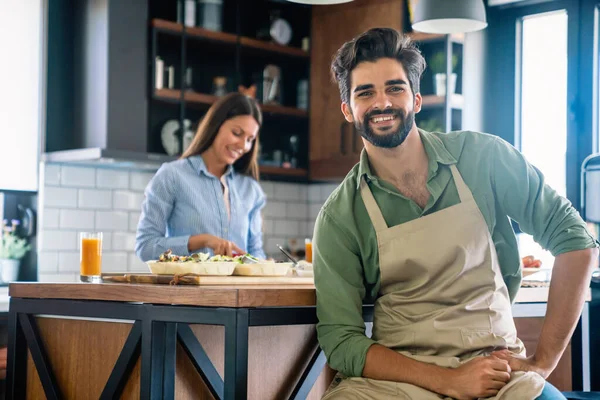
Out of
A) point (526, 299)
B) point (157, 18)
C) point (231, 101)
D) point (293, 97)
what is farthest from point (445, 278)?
point (293, 97)

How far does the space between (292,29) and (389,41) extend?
4.07 m

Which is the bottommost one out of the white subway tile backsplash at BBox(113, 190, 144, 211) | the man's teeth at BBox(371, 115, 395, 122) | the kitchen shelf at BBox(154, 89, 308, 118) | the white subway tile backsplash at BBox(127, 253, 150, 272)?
the white subway tile backsplash at BBox(127, 253, 150, 272)

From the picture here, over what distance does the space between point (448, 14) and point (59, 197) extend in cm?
254

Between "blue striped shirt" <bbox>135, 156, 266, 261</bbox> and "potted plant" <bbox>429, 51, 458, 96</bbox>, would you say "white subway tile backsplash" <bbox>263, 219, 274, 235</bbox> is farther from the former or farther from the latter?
"blue striped shirt" <bbox>135, 156, 266, 261</bbox>

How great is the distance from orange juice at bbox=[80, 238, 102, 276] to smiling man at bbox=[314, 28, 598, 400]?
3.09 ft

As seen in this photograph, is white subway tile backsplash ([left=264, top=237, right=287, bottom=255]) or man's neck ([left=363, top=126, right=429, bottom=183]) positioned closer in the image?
man's neck ([left=363, top=126, right=429, bottom=183])

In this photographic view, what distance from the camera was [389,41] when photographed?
7.30 feet

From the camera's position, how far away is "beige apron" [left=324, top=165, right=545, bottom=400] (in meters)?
2.05

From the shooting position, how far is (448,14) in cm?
350

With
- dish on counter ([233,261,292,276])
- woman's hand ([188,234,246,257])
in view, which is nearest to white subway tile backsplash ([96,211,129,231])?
woman's hand ([188,234,246,257])

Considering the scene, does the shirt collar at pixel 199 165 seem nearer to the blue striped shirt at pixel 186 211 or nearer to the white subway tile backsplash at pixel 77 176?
the blue striped shirt at pixel 186 211

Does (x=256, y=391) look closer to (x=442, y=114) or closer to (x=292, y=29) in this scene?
(x=442, y=114)

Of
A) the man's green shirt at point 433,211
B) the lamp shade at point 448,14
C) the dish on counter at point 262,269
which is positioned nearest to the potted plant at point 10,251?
the dish on counter at point 262,269

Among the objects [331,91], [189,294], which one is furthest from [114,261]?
[189,294]
